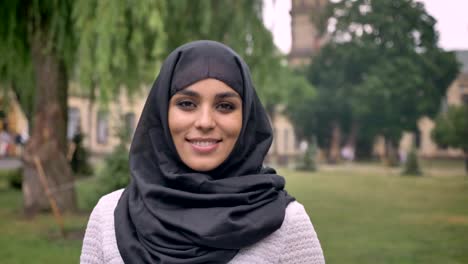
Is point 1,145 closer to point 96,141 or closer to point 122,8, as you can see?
point 96,141

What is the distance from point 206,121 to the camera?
1.50 metres

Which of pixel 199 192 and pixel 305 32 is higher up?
pixel 305 32

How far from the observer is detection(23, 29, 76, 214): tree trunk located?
26.4 ft

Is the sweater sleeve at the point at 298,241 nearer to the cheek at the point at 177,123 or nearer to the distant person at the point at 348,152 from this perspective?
the cheek at the point at 177,123

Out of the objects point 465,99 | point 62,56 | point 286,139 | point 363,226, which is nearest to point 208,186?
point 62,56

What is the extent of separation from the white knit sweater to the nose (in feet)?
0.99

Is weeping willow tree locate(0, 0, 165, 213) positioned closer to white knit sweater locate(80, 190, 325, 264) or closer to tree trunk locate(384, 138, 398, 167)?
white knit sweater locate(80, 190, 325, 264)

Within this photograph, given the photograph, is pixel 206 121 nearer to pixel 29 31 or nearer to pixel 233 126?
pixel 233 126

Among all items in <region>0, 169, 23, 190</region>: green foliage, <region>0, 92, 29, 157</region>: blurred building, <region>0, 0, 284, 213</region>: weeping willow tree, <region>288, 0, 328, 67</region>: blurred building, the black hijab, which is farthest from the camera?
<region>288, 0, 328, 67</region>: blurred building

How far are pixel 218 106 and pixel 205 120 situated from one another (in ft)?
0.18

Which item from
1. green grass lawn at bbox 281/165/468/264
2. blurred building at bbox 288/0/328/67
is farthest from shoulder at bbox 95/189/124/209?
blurred building at bbox 288/0/328/67

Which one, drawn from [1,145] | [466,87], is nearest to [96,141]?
[1,145]

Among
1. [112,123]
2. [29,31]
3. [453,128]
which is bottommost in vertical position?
[453,128]

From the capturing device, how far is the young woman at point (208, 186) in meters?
1.47
